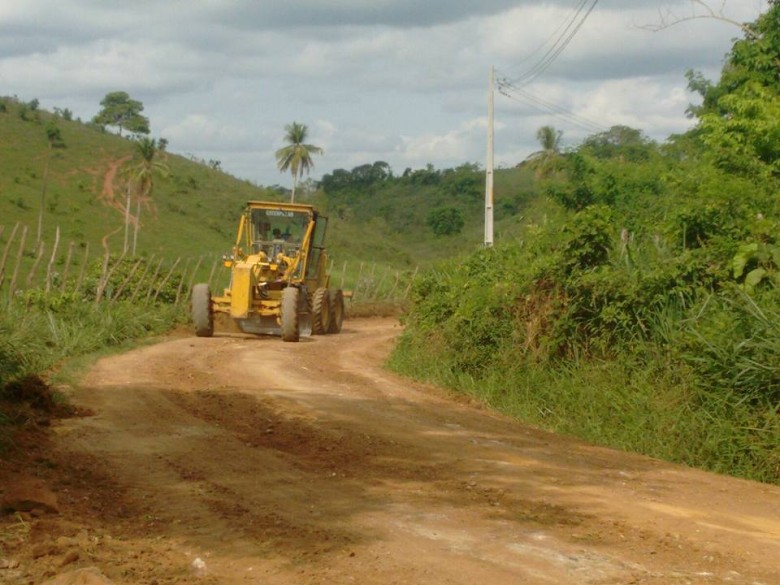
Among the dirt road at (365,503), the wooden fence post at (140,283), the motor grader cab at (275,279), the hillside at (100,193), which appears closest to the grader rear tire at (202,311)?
the motor grader cab at (275,279)

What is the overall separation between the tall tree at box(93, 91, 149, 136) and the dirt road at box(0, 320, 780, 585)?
101 metres

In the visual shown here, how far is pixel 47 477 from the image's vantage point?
8680 mm

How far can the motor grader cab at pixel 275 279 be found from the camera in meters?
23.5

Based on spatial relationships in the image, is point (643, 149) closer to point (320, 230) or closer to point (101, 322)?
point (320, 230)

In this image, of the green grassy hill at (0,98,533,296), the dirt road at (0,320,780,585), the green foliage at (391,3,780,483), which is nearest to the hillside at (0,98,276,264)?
the green grassy hill at (0,98,533,296)

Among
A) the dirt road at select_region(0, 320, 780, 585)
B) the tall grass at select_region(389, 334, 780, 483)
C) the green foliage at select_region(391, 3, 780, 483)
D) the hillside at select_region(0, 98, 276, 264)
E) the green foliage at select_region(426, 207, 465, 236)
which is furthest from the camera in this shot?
the green foliage at select_region(426, 207, 465, 236)

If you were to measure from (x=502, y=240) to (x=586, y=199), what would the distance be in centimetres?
557

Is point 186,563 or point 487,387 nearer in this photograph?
point 186,563

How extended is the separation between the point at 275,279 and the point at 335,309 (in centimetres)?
357

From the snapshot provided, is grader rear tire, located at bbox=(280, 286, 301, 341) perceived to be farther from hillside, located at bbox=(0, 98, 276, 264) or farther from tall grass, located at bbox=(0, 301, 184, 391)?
hillside, located at bbox=(0, 98, 276, 264)

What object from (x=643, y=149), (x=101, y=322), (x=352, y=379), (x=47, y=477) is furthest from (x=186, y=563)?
(x=643, y=149)

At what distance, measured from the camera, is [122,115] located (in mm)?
112875

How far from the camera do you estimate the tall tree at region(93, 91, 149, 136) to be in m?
111

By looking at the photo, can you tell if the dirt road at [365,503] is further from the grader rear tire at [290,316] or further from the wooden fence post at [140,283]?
the wooden fence post at [140,283]
